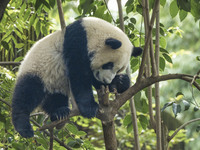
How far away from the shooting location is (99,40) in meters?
2.45

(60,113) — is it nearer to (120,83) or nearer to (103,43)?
(120,83)

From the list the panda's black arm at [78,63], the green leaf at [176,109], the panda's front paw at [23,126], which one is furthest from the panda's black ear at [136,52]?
the panda's front paw at [23,126]

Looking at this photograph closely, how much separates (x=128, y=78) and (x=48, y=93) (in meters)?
0.64

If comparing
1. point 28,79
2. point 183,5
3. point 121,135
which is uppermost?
point 183,5

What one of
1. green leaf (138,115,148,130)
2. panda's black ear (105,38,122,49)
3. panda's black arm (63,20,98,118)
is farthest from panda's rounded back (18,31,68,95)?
green leaf (138,115,148,130)

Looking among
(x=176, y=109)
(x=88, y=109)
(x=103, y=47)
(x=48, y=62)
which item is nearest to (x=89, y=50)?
(x=103, y=47)

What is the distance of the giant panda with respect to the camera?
7.72 feet

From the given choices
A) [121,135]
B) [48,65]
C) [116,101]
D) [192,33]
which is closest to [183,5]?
[116,101]

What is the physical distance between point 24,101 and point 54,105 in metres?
0.31

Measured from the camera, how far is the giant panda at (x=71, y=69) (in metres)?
2.35

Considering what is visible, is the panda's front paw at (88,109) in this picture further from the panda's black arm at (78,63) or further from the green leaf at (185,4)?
the green leaf at (185,4)

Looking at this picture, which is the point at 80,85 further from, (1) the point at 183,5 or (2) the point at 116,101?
(1) the point at 183,5

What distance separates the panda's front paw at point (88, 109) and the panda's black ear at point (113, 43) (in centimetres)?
44

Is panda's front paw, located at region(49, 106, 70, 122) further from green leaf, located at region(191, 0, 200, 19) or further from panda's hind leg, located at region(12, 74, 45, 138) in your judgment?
green leaf, located at region(191, 0, 200, 19)
